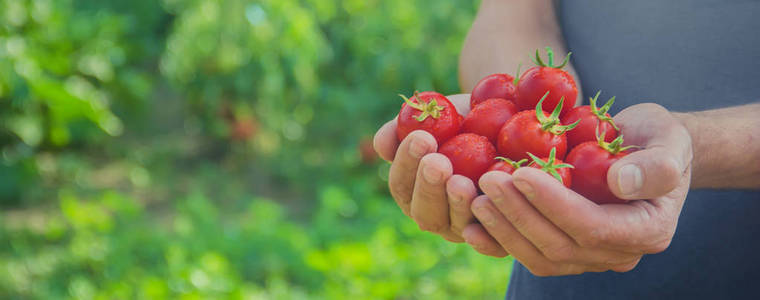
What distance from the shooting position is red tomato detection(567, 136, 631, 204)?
45.5 inches

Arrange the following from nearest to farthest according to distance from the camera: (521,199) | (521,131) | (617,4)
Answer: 1. (521,199)
2. (521,131)
3. (617,4)

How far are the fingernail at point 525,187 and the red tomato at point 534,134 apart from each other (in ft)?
0.59

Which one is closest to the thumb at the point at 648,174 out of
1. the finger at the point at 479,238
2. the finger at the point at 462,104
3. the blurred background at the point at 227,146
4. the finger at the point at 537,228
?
the finger at the point at 537,228

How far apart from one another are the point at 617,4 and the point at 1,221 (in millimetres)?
3157

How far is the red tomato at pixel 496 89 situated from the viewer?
1.44m

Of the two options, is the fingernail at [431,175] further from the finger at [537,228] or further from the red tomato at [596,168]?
the red tomato at [596,168]

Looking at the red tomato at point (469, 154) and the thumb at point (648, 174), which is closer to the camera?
the thumb at point (648, 174)

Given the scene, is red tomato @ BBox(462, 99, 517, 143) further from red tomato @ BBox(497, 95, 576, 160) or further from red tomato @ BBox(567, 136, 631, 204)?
red tomato @ BBox(567, 136, 631, 204)

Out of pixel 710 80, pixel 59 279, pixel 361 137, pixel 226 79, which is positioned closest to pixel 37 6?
pixel 226 79

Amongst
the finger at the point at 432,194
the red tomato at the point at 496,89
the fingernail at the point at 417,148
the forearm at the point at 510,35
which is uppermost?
the forearm at the point at 510,35

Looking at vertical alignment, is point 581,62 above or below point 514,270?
above

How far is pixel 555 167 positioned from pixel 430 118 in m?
0.30

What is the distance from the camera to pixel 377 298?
2.69 meters

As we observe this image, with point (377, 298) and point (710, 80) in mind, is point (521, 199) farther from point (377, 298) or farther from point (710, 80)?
point (377, 298)
